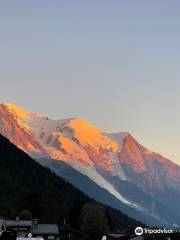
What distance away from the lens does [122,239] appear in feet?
620

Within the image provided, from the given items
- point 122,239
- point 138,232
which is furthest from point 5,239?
point 138,232

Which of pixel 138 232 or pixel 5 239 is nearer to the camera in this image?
pixel 138 232

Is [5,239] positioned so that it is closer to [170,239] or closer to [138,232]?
[170,239]

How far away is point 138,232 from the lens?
12850 cm

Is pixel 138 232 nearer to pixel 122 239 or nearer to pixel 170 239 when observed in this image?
pixel 170 239

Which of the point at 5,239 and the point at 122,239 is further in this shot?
the point at 122,239

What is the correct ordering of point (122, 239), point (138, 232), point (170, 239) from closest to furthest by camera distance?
point (138, 232), point (170, 239), point (122, 239)

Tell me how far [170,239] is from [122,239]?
24.8m

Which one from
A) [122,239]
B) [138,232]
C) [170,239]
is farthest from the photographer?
[122,239]

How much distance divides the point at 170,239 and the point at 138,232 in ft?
132

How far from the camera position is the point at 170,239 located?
16675 cm

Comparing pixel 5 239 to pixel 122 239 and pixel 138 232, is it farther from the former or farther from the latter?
pixel 138 232

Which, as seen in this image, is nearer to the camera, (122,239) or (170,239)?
(170,239)

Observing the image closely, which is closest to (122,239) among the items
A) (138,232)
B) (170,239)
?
(170,239)
